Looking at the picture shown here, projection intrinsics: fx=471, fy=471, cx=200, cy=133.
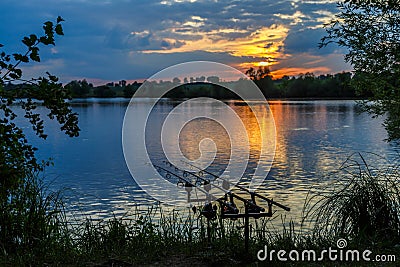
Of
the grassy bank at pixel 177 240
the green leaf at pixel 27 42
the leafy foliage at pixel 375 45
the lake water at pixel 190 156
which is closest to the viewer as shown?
the green leaf at pixel 27 42

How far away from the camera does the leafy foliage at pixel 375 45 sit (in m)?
9.21

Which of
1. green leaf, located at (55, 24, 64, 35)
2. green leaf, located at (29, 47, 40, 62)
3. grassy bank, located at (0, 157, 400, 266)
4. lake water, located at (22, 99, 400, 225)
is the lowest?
lake water, located at (22, 99, 400, 225)

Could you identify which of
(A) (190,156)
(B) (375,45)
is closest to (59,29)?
(B) (375,45)

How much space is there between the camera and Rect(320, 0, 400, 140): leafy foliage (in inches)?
363

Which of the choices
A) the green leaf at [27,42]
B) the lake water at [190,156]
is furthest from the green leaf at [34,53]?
the lake water at [190,156]

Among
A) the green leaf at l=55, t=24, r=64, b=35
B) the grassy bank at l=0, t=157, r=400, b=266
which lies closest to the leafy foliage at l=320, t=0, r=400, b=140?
the grassy bank at l=0, t=157, r=400, b=266

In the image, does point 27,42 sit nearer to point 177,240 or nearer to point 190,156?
point 177,240

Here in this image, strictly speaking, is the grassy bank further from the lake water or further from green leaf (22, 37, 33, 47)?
the lake water

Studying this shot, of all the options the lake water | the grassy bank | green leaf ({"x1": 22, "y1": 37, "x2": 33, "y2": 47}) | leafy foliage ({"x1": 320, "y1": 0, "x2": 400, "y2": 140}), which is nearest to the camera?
green leaf ({"x1": 22, "y1": 37, "x2": 33, "y2": 47})

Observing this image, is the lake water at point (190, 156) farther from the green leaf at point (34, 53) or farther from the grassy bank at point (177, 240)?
the green leaf at point (34, 53)

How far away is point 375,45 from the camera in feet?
31.0

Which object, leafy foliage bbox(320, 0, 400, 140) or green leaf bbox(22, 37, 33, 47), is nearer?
green leaf bbox(22, 37, 33, 47)

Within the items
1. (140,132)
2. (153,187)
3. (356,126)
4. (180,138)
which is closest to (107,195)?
(153,187)

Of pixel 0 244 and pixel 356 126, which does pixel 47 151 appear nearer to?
pixel 0 244
